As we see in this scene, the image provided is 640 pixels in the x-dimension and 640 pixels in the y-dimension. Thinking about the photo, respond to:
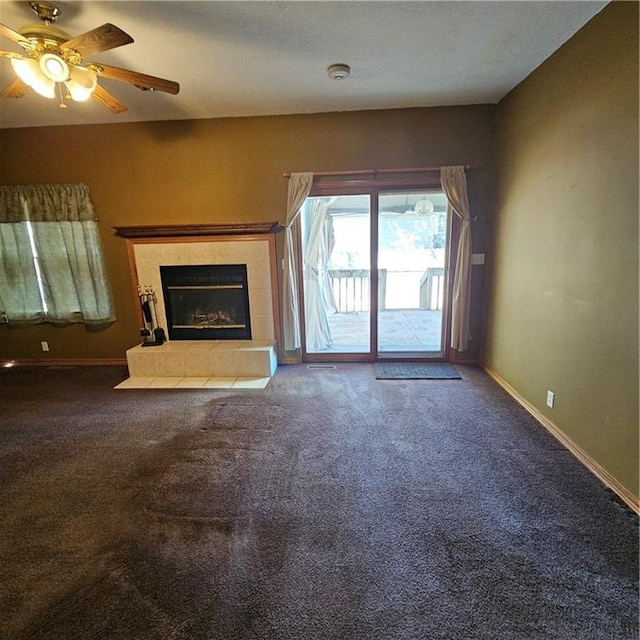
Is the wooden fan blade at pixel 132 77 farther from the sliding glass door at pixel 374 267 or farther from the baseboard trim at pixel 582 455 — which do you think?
the baseboard trim at pixel 582 455

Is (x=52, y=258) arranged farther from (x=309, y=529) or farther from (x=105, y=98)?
(x=309, y=529)

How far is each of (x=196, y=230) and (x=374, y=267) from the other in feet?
6.73

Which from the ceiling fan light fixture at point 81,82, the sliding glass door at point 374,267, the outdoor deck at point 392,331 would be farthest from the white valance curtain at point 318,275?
the ceiling fan light fixture at point 81,82

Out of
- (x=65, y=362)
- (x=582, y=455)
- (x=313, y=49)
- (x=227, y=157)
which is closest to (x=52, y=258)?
(x=65, y=362)

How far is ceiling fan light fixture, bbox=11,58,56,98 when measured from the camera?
71.6 inches

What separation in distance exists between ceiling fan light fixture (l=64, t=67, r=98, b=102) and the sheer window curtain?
6.90ft

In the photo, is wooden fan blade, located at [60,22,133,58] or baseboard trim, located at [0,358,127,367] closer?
wooden fan blade, located at [60,22,133,58]

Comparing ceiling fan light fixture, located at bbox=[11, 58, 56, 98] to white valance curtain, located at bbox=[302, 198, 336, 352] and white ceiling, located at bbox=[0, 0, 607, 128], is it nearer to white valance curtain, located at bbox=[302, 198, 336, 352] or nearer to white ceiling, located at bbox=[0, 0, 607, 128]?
white ceiling, located at bbox=[0, 0, 607, 128]

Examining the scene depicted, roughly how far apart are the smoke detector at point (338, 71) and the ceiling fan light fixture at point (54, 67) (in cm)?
172

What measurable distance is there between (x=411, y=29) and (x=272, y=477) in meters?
2.94

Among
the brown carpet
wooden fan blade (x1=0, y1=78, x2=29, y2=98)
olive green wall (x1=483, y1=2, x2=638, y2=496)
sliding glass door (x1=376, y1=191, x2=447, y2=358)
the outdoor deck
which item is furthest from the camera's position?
the outdoor deck

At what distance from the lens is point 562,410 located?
2428 mm

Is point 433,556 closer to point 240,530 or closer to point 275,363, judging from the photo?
point 240,530

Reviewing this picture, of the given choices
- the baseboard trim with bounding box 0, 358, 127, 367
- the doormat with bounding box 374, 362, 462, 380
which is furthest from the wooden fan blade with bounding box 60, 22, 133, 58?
the baseboard trim with bounding box 0, 358, 127, 367
